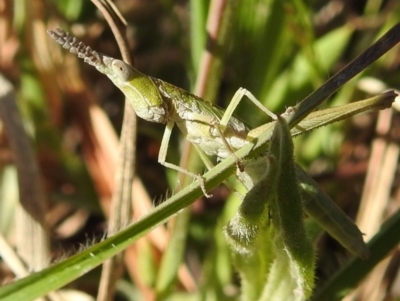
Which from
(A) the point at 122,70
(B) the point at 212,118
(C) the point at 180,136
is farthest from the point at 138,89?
(C) the point at 180,136

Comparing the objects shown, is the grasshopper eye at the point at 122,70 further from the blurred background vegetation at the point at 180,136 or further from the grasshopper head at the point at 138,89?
the blurred background vegetation at the point at 180,136

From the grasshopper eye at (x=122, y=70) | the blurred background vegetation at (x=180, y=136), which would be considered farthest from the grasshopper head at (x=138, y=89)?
the blurred background vegetation at (x=180, y=136)

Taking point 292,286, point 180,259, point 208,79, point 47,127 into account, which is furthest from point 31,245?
point 292,286

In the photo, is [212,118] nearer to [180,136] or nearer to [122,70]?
[122,70]

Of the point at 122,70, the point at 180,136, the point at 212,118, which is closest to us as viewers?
the point at 122,70

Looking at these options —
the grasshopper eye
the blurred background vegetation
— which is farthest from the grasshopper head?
the blurred background vegetation

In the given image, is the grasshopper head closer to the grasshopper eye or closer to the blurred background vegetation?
the grasshopper eye
